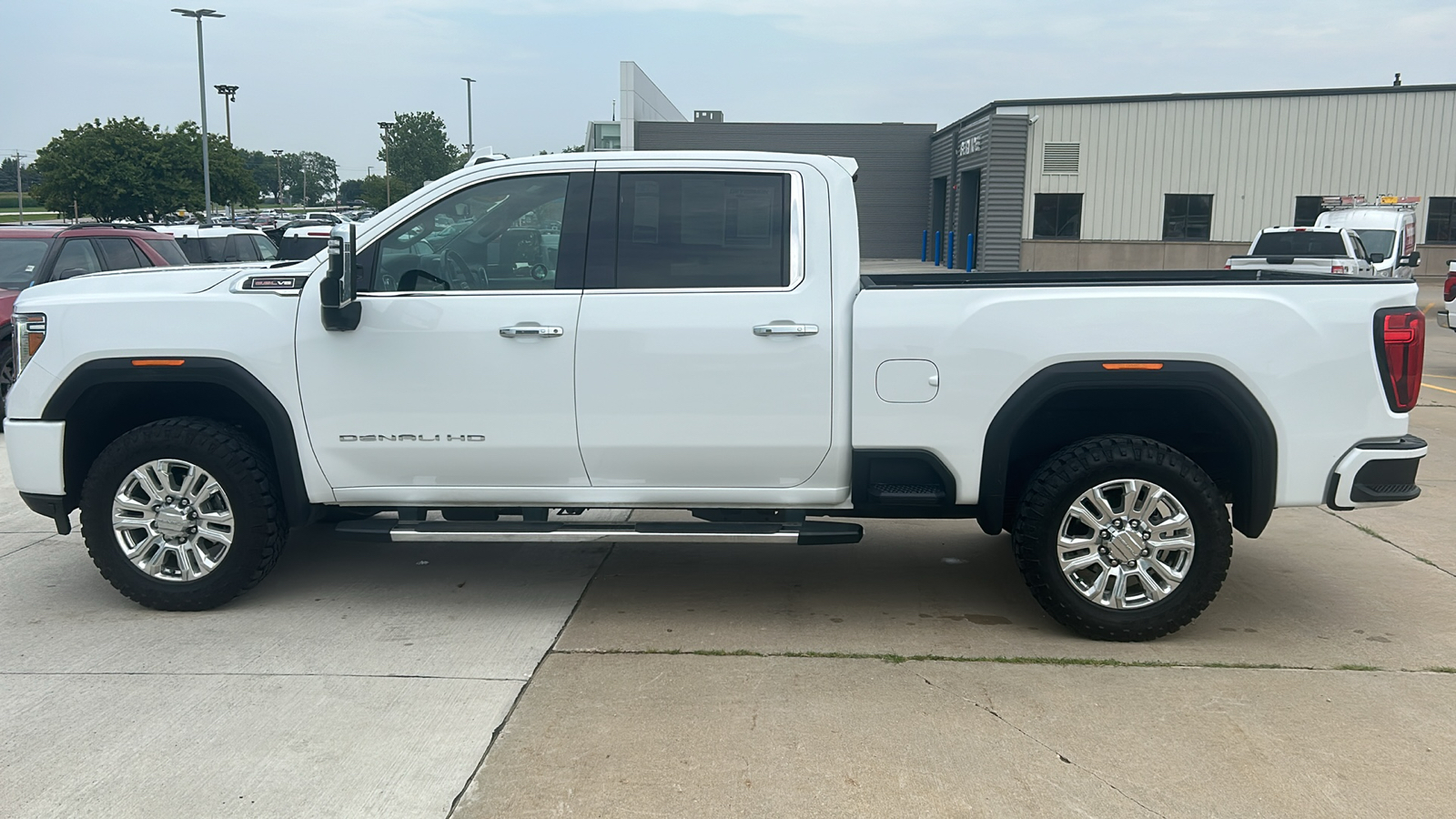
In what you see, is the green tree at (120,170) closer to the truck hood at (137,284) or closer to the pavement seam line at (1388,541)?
the truck hood at (137,284)

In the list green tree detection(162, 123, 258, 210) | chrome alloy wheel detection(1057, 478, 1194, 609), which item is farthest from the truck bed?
green tree detection(162, 123, 258, 210)

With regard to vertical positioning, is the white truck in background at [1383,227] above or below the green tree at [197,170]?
below

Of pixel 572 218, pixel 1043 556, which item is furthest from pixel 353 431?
pixel 1043 556

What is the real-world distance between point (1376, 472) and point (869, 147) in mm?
39263

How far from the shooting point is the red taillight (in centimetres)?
457

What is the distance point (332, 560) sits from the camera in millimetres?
6203

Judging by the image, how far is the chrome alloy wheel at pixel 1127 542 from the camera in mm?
4719

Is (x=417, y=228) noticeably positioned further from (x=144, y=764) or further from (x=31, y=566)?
(x=31, y=566)

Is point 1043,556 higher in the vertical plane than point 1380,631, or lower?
higher

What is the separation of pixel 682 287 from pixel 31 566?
3.88 meters

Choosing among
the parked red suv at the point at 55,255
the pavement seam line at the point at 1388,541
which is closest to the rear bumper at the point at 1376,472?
the pavement seam line at the point at 1388,541

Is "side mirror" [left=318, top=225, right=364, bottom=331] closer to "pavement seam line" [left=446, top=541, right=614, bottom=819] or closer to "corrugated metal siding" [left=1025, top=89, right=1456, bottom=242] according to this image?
"pavement seam line" [left=446, top=541, right=614, bottom=819]

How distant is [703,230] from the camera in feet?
16.3

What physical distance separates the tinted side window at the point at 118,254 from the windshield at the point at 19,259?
511 millimetres
